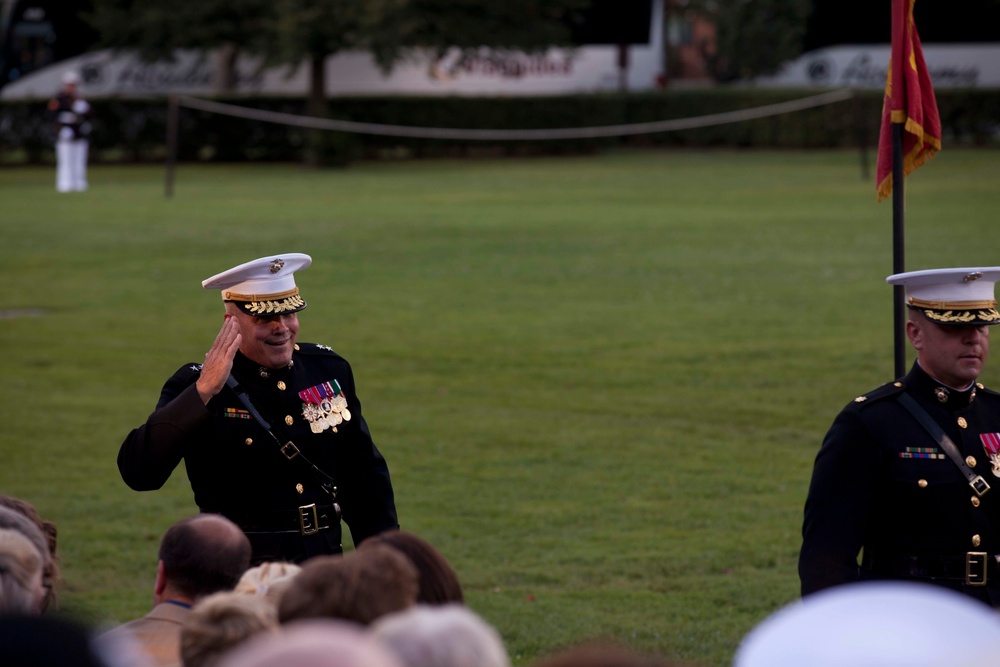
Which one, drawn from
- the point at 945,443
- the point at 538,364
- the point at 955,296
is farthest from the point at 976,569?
the point at 538,364

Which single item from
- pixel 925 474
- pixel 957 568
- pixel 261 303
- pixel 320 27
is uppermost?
pixel 320 27

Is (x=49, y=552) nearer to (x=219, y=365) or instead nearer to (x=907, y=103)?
(x=219, y=365)

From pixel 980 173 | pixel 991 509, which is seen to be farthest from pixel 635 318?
pixel 980 173

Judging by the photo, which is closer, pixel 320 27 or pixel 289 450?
pixel 289 450

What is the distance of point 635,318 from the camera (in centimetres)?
1513

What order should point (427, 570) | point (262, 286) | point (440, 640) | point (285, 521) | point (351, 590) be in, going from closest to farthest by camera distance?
1. point (440, 640)
2. point (351, 590)
3. point (427, 570)
4. point (285, 521)
5. point (262, 286)

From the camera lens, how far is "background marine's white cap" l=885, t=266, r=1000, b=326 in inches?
186

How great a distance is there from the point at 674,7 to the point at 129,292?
1489 inches

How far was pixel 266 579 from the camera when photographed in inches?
136

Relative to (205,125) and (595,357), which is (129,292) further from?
(205,125)

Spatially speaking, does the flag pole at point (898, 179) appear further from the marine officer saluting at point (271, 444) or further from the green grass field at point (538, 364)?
the marine officer saluting at point (271, 444)

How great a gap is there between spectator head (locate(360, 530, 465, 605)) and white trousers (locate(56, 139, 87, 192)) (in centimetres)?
2860

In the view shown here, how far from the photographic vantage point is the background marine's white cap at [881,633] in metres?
2.08

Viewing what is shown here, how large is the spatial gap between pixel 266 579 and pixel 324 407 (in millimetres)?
1871
